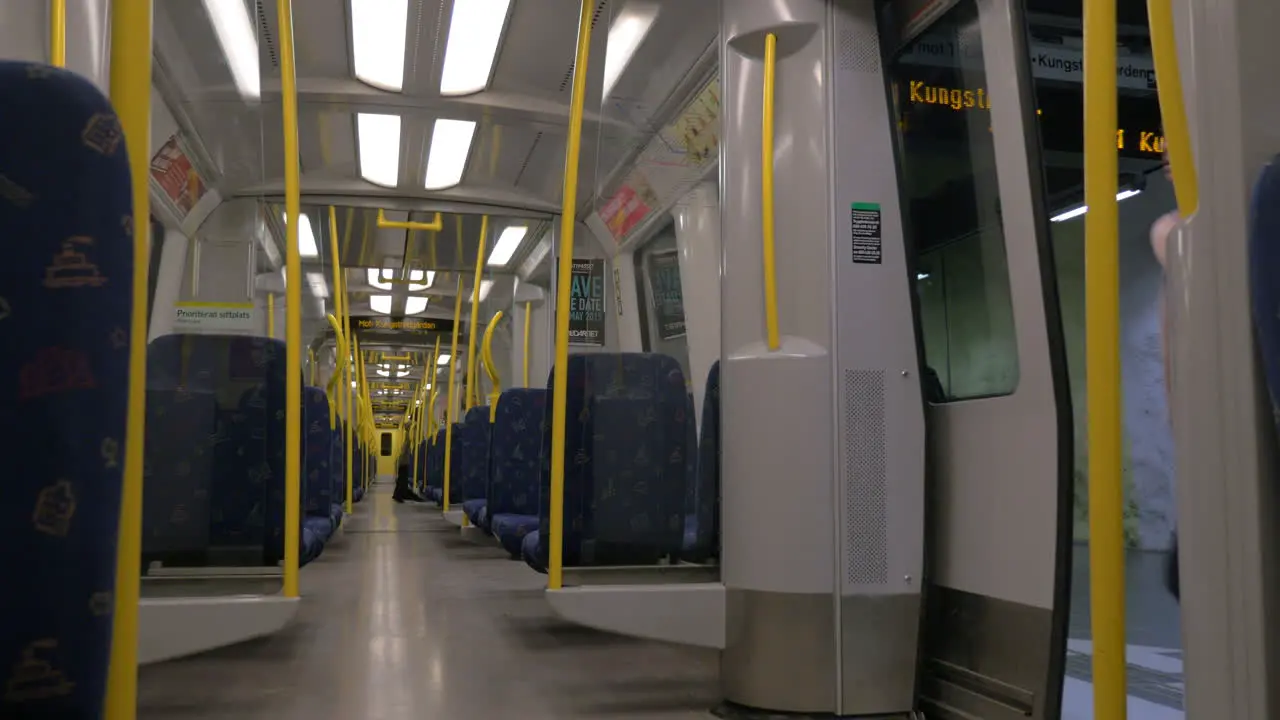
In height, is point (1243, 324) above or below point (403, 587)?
above

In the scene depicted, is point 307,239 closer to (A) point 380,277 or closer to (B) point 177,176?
(A) point 380,277

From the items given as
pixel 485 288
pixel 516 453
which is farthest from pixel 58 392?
pixel 485 288

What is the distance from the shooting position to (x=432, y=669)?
395 cm

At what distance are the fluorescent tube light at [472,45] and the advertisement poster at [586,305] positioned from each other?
6.70 feet

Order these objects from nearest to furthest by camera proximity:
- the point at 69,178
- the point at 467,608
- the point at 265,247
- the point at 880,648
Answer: the point at 69,178
the point at 880,648
the point at 265,247
the point at 467,608

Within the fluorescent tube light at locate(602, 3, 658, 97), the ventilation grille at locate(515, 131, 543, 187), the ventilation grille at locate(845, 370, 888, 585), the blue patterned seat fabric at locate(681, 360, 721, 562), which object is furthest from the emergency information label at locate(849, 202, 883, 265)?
the ventilation grille at locate(515, 131, 543, 187)

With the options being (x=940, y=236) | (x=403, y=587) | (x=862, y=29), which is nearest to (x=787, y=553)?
(x=940, y=236)

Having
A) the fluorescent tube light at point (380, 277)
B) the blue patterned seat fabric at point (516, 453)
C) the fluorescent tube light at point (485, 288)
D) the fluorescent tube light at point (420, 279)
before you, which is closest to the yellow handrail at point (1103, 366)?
the blue patterned seat fabric at point (516, 453)

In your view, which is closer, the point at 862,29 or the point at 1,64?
the point at 1,64

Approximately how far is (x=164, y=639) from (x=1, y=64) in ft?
7.69

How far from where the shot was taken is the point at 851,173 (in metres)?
3.25

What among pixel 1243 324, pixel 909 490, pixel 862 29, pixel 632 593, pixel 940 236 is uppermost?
pixel 862 29

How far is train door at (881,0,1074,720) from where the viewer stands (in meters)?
2.71

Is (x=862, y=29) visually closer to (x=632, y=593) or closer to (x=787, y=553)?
(x=787, y=553)
